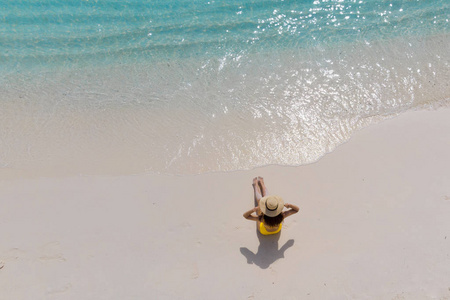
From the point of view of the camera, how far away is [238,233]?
5.61 meters

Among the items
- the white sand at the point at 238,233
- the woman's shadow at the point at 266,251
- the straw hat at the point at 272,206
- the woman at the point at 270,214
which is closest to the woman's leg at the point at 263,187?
the woman at the point at 270,214

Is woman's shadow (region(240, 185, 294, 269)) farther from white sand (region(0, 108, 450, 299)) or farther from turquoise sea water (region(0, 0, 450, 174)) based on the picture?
A: turquoise sea water (region(0, 0, 450, 174))

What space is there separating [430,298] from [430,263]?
56cm

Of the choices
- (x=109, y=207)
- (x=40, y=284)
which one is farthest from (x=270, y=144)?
(x=40, y=284)

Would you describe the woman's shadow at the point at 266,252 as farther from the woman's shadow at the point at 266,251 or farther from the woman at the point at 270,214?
the woman at the point at 270,214

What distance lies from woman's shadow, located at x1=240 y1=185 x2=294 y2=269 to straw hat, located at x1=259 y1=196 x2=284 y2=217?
2.97 feet

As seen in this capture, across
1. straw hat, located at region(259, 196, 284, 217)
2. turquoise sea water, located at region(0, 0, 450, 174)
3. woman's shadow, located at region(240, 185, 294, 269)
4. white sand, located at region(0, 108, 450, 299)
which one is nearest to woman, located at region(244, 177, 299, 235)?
straw hat, located at region(259, 196, 284, 217)

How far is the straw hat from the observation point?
186 inches

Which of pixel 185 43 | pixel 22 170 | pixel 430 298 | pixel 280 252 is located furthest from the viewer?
pixel 185 43

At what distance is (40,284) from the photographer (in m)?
5.17

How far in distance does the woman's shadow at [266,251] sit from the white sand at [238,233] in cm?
2

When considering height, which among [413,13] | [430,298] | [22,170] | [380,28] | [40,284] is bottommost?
[430,298]

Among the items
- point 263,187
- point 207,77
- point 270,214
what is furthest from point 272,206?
point 207,77

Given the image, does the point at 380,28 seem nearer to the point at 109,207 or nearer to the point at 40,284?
the point at 109,207
